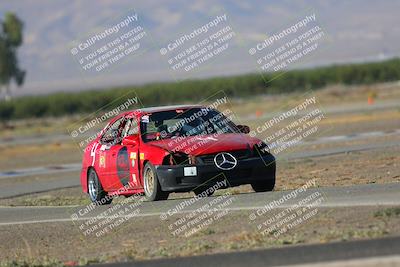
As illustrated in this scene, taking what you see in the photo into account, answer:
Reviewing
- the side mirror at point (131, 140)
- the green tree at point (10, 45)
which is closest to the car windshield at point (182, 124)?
the side mirror at point (131, 140)

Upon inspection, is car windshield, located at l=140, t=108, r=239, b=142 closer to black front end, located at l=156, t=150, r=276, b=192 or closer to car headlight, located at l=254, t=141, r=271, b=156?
car headlight, located at l=254, t=141, r=271, b=156

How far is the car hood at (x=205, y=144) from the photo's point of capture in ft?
52.2

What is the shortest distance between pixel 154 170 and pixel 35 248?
335 centimetres

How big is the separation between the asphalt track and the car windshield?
1.18 m

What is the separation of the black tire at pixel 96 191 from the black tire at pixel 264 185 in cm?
261

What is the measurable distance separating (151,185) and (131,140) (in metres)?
1.04

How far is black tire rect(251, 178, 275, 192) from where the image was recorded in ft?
54.0

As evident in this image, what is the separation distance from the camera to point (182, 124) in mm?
16875
